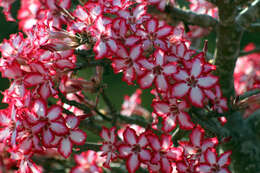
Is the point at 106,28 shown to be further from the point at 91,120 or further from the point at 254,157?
the point at 254,157

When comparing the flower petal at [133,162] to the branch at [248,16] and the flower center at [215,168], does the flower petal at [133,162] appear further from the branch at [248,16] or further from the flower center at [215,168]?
the branch at [248,16]

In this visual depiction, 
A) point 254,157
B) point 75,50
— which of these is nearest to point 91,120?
point 75,50

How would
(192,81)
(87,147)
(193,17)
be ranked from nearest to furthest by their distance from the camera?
1. (192,81)
2. (87,147)
3. (193,17)

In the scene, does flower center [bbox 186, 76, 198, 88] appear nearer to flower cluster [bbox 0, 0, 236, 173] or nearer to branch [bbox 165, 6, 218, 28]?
flower cluster [bbox 0, 0, 236, 173]

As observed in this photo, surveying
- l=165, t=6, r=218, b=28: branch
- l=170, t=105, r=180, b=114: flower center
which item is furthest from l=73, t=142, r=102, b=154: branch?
l=165, t=6, r=218, b=28: branch

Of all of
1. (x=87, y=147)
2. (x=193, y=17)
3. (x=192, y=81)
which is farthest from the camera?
(x=193, y=17)

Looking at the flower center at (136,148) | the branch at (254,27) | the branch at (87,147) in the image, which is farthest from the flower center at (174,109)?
the branch at (254,27)

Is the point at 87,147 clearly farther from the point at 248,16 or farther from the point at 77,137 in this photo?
the point at 248,16

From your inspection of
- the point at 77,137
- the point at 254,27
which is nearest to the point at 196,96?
the point at 77,137
